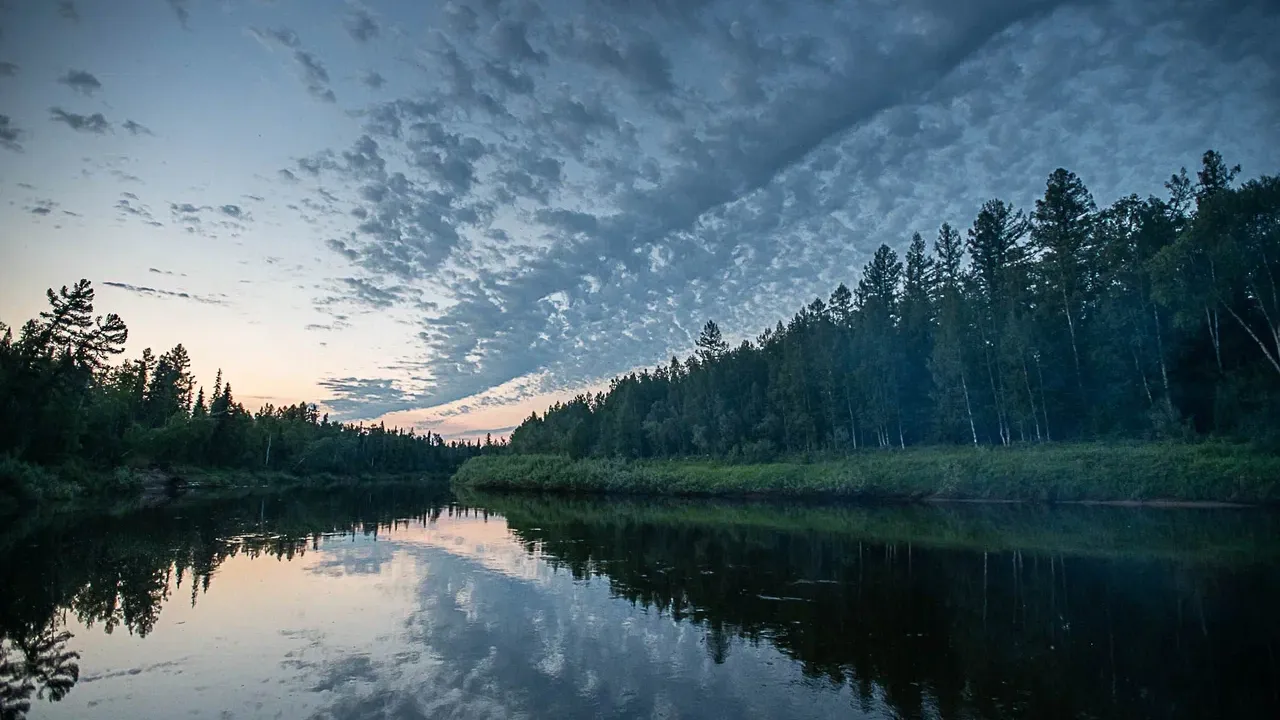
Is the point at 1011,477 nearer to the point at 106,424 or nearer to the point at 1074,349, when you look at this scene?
the point at 1074,349

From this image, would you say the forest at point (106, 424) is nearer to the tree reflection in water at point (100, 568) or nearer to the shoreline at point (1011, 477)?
the tree reflection in water at point (100, 568)

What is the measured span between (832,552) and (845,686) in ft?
44.2

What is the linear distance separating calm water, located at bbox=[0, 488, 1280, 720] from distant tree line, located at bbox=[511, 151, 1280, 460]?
57.0ft

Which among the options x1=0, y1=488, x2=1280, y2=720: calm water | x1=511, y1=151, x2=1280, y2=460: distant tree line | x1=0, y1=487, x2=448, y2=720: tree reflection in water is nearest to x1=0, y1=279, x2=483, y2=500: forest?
x1=0, y1=487, x2=448, y2=720: tree reflection in water

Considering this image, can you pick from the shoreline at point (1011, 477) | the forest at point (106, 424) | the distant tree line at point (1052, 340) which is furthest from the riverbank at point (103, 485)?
the distant tree line at point (1052, 340)

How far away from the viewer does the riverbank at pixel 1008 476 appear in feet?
103

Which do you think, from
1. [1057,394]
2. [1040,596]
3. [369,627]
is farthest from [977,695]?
[1057,394]

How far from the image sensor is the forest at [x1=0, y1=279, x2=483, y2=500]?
43.3 m

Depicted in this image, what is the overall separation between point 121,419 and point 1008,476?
8738 cm

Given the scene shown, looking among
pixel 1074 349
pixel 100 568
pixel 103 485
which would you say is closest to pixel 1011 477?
pixel 1074 349

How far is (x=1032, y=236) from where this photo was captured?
51875 millimetres

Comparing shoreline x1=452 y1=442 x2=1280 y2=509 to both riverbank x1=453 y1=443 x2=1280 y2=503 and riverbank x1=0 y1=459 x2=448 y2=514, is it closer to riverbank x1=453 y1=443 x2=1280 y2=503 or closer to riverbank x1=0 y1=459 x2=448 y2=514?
riverbank x1=453 y1=443 x2=1280 y2=503

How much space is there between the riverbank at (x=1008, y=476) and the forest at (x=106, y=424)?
46.1m

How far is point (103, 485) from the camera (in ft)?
171
